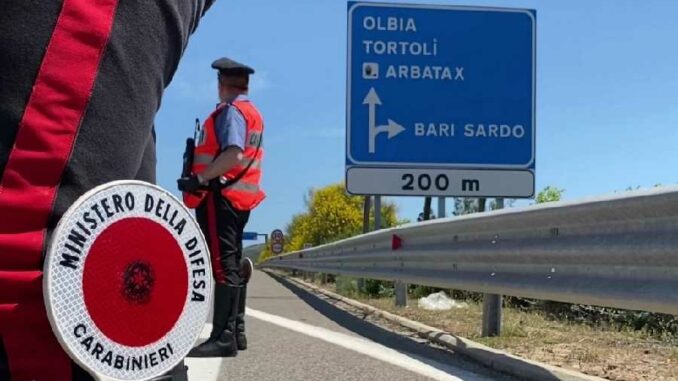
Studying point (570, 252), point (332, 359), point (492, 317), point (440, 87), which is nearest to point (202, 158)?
point (332, 359)

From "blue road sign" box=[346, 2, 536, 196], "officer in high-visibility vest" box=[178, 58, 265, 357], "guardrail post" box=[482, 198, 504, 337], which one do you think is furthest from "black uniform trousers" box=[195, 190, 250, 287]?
"blue road sign" box=[346, 2, 536, 196]

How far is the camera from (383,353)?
5512 millimetres

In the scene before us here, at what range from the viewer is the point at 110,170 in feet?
3.80

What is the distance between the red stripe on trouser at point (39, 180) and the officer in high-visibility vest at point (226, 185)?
3474 millimetres

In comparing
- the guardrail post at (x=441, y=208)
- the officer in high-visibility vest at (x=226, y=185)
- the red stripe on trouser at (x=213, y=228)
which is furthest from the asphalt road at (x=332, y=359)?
the guardrail post at (x=441, y=208)

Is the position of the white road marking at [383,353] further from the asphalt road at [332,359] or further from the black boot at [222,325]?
the black boot at [222,325]

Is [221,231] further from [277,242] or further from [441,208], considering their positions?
[277,242]

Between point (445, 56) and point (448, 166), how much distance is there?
1403 millimetres

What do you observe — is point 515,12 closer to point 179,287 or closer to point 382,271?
point 382,271

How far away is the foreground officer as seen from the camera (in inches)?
41.1

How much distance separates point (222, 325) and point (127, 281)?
385 cm

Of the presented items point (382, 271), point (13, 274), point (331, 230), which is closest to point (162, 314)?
point (13, 274)

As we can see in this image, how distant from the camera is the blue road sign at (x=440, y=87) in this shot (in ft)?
32.7

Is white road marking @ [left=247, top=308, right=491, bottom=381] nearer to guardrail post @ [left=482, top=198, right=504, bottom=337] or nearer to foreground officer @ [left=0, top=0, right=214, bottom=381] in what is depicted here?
guardrail post @ [left=482, top=198, right=504, bottom=337]
